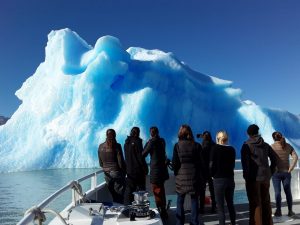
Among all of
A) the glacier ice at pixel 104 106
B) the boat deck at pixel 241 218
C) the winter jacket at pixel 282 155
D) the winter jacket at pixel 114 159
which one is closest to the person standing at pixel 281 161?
the winter jacket at pixel 282 155

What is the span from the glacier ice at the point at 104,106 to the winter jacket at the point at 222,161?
61.8 feet

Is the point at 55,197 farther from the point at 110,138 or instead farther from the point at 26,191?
the point at 26,191

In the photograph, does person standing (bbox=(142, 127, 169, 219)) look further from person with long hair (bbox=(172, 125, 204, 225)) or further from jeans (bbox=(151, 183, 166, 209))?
person with long hair (bbox=(172, 125, 204, 225))

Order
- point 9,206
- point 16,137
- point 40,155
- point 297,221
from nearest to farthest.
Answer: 1. point 297,221
2. point 9,206
3. point 40,155
4. point 16,137

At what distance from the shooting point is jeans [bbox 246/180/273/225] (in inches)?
157

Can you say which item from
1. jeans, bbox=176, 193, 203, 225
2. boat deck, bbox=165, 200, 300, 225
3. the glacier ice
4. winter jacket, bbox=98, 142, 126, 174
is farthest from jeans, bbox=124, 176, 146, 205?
the glacier ice

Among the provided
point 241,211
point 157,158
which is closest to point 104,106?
point 241,211

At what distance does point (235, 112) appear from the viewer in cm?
2703

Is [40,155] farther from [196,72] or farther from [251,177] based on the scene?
[251,177]

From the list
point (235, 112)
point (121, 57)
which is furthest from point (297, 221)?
point (235, 112)

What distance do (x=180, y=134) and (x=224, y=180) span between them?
0.72 meters

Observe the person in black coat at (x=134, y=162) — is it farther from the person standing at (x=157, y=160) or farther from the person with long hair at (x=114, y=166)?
the person standing at (x=157, y=160)

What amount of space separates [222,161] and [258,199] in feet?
1.85

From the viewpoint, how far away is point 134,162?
4.81 metres
